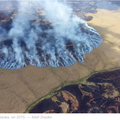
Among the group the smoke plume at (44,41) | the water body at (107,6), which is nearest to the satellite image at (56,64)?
the smoke plume at (44,41)

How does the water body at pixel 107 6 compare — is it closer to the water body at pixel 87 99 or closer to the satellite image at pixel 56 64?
the satellite image at pixel 56 64

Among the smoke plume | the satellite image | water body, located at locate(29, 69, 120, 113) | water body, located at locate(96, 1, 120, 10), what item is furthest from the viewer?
water body, located at locate(96, 1, 120, 10)

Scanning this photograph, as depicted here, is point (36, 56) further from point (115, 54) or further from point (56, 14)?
point (56, 14)

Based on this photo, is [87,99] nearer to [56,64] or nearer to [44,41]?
[56,64]

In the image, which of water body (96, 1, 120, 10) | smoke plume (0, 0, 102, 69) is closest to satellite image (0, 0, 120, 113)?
smoke plume (0, 0, 102, 69)

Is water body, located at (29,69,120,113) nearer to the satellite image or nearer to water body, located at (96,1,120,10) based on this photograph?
the satellite image

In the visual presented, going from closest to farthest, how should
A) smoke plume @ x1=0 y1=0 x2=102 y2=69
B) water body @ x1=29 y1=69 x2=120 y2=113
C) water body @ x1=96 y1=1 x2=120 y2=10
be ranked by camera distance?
water body @ x1=29 y1=69 x2=120 y2=113 → smoke plume @ x1=0 y1=0 x2=102 y2=69 → water body @ x1=96 y1=1 x2=120 y2=10

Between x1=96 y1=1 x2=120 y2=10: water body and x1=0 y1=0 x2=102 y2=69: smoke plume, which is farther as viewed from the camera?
x1=96 y1=1 x2=120 y2=10: water body

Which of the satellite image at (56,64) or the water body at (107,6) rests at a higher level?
the water body at (107,6)

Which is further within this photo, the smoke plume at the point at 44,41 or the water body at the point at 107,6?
the water body at the point at 107,6
